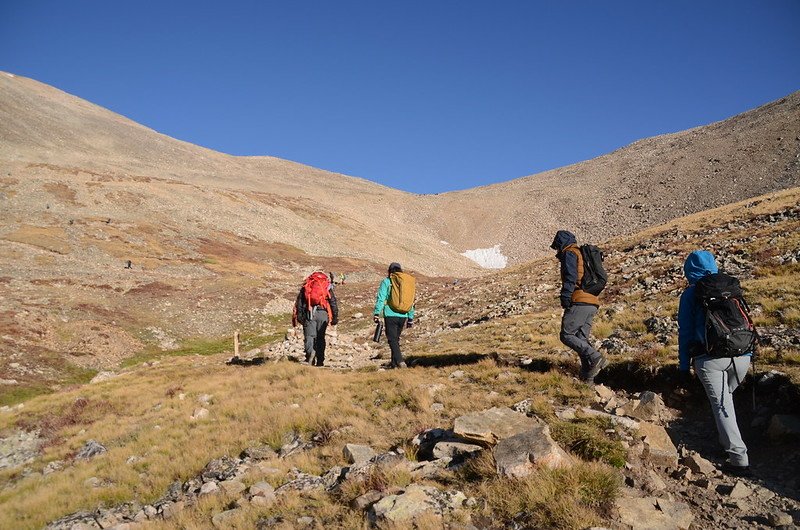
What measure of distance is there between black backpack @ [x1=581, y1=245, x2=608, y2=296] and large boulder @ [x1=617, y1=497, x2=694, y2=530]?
4.28 meters

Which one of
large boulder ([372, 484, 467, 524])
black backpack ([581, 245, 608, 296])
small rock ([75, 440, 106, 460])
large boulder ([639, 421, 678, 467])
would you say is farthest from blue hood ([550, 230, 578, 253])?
small rock ([75, 440, 106, 460])

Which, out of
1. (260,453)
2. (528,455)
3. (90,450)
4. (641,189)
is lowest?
(90,450)

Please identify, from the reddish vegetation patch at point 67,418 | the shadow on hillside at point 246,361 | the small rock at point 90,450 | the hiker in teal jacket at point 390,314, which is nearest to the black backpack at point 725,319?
the hiker in teal jacket at point 390,314

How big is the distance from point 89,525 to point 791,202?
3587 centimetres

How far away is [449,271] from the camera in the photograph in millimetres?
73688

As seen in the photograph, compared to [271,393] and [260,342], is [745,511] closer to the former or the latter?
[271,393]

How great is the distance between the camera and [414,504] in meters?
4.76

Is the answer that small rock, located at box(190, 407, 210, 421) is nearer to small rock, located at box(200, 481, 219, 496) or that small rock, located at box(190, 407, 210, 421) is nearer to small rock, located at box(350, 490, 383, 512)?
small rock, located at box(200, 481, 219, 496)

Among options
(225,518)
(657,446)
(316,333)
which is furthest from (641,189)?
(225,518)

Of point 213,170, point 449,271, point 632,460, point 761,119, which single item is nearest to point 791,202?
point 632,460

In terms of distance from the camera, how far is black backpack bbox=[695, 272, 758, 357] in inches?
219

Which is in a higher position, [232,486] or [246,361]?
[232,486]

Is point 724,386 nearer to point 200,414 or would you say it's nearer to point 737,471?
point 737,471

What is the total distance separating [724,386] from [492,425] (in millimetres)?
2885
